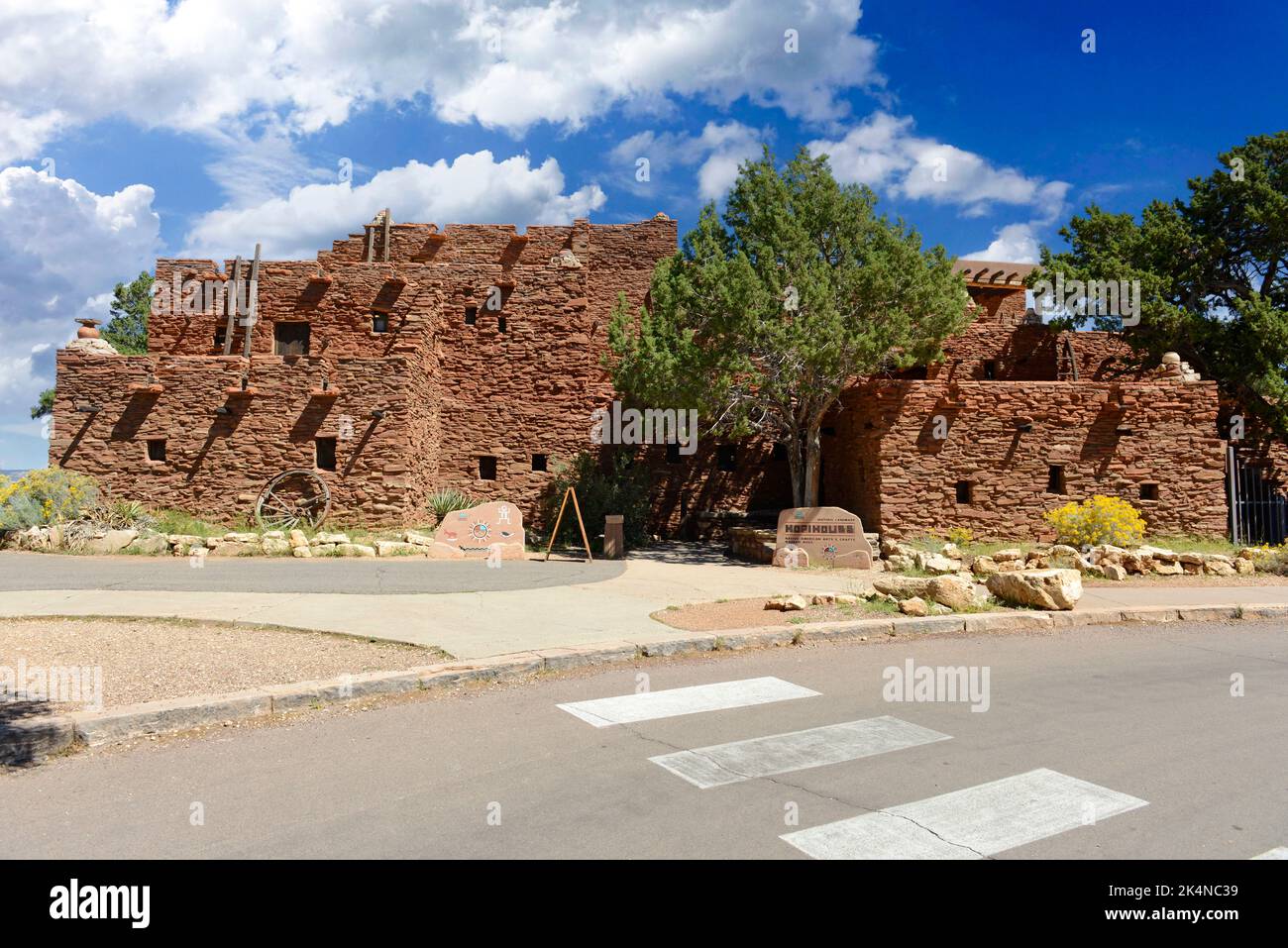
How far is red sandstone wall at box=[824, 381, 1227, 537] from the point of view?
19.0m

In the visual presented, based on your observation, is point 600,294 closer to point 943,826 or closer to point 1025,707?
point 1025,707

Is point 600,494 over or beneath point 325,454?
beneath

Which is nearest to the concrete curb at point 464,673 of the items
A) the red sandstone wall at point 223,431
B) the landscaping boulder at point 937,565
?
the landscaping boulder at point 937,565

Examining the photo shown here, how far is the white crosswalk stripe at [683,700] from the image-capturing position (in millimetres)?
6035

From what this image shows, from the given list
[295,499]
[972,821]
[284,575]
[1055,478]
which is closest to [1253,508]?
[1055,478]

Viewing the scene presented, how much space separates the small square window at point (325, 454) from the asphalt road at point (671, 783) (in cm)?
1426

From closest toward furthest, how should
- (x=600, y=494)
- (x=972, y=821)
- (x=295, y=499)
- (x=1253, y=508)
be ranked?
(x=972, y=821) → (x=295, y=499) → (x=600, y=494) → (x=1253, y=508)

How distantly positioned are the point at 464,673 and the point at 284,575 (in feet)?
23.4

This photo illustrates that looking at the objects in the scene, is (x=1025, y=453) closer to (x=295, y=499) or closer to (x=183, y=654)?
(x=295, y=499)

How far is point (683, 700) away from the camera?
6.48m

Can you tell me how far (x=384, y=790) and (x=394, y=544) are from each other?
12.7 metres

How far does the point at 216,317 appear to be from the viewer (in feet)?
76.1

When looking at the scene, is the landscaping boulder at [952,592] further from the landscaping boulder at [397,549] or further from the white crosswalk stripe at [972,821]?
the landscaping boulder at [397,549]

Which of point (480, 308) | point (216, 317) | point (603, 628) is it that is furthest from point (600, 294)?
point (603, 628)
